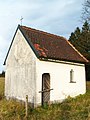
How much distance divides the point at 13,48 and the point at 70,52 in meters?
5.84

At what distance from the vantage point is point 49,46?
1972 cm

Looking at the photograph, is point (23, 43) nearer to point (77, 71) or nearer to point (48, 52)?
point (48, 52)

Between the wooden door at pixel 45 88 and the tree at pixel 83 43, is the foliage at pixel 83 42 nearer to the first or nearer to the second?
the tree at pixel 83 43

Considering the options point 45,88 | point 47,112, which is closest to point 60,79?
point 45,88

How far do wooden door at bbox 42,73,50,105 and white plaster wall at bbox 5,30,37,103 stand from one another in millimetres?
1011

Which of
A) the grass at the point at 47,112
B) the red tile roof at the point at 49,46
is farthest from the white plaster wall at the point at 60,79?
the grass at the point at 47,112

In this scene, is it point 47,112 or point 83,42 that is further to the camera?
point 83,42

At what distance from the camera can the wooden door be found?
17531 mm

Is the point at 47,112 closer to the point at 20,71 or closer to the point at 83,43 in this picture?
the point at 20,71

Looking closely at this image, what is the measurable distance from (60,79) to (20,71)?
11.7 ft

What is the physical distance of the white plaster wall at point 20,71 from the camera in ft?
57.1

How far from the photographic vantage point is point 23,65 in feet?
61.0

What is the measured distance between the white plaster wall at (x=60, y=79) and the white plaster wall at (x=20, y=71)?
491mm

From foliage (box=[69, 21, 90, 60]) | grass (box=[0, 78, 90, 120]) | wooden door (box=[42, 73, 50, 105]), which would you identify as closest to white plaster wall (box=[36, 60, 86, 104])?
wooden door (box=[42, 73, 50, 105])
